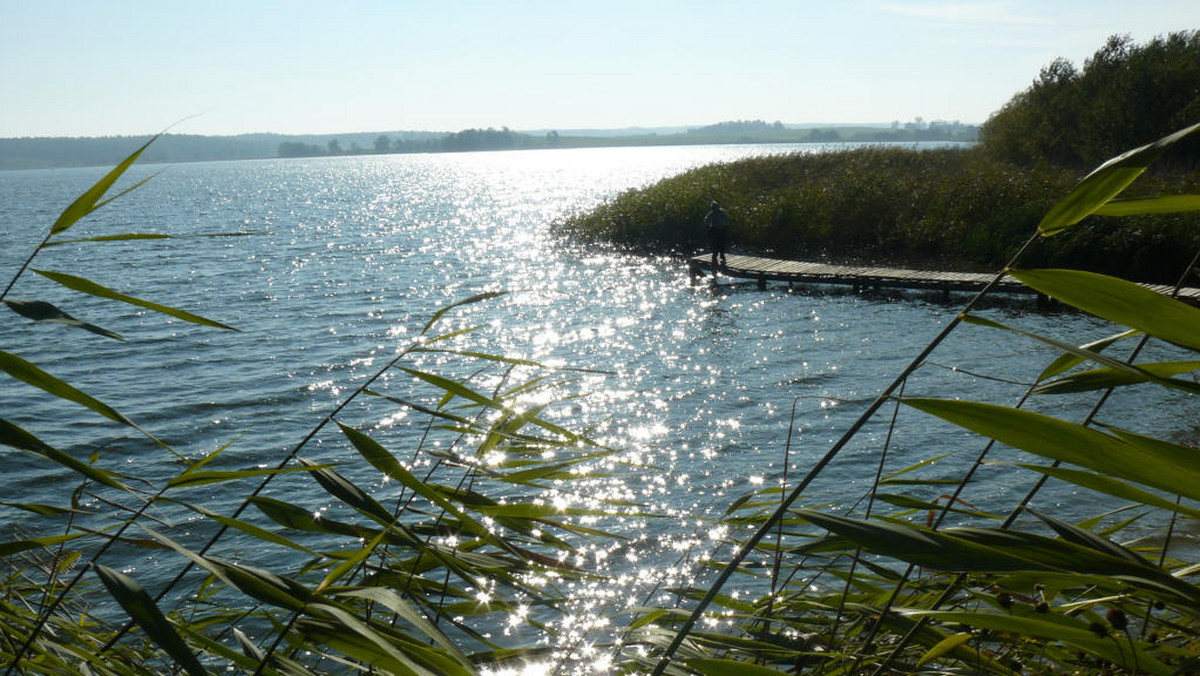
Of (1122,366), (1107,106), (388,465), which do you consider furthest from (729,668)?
(1107,106)

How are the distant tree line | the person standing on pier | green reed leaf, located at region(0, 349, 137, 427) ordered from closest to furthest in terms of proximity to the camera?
green reed leaf, located at region(0, 349, 137, 427)
the person standing on pier
the distant tree line

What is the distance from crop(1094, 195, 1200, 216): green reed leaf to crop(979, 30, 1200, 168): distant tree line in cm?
3233

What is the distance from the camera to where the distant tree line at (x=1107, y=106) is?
31.9 meters

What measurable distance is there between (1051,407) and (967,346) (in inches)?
204

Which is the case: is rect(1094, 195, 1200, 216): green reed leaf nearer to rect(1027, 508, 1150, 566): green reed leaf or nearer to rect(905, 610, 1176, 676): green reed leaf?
rect(1027, 508, 1150, 566): green reed leaf

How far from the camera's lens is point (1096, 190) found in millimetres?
1156

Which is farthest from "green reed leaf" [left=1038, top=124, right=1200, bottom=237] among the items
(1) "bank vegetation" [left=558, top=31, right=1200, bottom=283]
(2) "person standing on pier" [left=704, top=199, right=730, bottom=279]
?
(2) "person standing on pier" [left=704, top=199, right=730, bottom=279]

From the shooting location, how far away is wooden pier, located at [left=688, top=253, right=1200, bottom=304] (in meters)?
20.7

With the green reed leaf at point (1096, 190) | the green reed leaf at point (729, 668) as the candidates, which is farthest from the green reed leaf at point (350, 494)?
the green reed leaf at point (1096, 190)

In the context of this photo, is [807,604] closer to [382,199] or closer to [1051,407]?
[1051,407]

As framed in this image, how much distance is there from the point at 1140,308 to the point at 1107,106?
124 ft

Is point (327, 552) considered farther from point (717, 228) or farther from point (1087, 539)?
point (717, 228)

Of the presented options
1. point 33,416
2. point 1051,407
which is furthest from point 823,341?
point 33,416

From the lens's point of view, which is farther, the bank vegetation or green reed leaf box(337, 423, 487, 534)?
the bank vegetation
